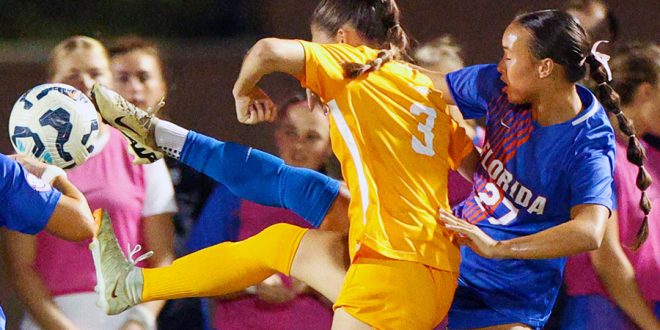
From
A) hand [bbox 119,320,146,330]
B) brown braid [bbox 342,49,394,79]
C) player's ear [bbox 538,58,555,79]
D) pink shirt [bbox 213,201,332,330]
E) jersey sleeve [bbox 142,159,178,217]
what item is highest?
player's ear [bbox 538,58,555,79]

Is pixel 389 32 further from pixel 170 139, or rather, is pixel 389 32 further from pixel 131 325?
pixel 131 325

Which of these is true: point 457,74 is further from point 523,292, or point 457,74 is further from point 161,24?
point 161,24

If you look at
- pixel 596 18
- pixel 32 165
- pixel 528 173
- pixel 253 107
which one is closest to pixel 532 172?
pixel 528 173

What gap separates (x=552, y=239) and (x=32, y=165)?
1.39 m

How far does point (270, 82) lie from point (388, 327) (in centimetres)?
A: 210

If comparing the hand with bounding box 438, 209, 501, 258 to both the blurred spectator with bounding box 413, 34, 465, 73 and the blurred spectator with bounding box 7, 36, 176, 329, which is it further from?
the blurred spectator with bounding box 413, 34, 465, 73

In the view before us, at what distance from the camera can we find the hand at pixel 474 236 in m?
3.18

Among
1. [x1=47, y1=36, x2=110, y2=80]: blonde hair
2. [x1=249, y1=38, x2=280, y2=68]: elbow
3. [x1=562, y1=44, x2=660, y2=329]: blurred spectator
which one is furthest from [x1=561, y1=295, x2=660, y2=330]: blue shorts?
[x1=47, y1=36, x2=110, y2=80]: blonde hair

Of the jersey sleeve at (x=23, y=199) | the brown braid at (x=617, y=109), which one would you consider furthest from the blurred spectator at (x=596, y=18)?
the jersey sleeve at (x=23, y=199)

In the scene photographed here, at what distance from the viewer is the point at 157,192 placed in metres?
4.16

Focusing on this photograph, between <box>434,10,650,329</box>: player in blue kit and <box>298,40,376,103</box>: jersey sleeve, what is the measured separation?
0.40 metres

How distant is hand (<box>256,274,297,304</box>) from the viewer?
4.04 meters

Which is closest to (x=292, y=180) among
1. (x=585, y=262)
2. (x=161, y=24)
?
(x=585, y=262)

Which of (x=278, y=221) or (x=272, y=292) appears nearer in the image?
(x=272, y=292)
